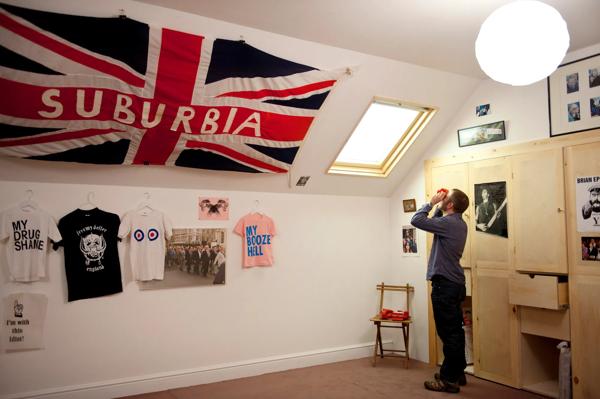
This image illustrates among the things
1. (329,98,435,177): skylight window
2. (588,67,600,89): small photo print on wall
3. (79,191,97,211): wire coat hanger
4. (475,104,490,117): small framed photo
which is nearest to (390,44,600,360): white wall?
(475,104,490,117): small framed photo

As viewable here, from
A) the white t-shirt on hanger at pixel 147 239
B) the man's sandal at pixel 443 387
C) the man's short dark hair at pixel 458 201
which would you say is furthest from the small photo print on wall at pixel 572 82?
the white t-shirt on hanger at pixel 147 239

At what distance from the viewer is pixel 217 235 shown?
3.96 metres

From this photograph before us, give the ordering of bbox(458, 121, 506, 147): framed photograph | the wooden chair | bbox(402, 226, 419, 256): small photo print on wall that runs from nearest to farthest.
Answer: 1. bbox(458, 121, 506, 147): framed photograph
2. the wooden chair
3. bbox(402, 226, 419, 256): small photo print on wall

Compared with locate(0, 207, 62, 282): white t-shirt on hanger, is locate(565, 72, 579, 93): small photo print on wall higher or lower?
higher

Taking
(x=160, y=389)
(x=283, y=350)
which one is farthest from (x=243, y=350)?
(x=160, y=389)

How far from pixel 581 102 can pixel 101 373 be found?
4066 millimetres

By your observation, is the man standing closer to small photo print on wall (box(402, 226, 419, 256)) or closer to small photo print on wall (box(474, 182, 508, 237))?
small photo print on wall (box(474, 182, 508, 237))

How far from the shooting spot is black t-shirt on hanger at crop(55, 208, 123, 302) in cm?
334

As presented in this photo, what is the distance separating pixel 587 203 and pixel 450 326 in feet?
4.36

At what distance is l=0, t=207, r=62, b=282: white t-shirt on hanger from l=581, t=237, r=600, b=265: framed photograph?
12.3ft

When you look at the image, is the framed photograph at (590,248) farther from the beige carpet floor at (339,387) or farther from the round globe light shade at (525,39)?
the round globe light shade at (525,39)

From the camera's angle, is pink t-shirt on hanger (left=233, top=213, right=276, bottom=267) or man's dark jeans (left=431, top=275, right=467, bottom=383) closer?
man's dark jeans (left=431, top=275, right=467, bottom=383)

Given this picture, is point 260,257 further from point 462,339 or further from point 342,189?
point 462,339

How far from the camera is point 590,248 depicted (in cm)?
320
